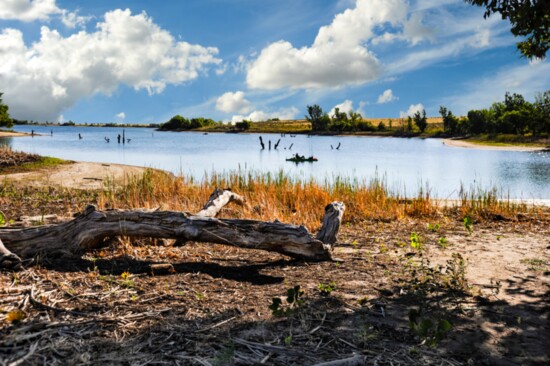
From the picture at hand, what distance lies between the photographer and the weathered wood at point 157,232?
21.1 ft

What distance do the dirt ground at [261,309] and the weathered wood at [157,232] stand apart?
275 millimetres

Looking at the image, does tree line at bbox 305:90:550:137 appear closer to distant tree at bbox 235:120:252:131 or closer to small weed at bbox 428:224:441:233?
distant tree at bbox 235:120:252:131

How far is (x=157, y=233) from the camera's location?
6.55 m

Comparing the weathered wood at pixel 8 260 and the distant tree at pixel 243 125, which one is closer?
the weathered wood at pixel 8 260

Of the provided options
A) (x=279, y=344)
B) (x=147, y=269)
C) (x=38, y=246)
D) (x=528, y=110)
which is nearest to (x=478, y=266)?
(x=279, y=344)

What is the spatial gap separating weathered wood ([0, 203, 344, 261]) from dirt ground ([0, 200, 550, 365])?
0.27 metres

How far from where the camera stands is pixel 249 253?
7.45 metres

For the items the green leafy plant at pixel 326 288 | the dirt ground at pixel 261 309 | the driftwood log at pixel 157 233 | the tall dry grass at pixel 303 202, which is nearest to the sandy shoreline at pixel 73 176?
the tall dry grass at pixel 303 202

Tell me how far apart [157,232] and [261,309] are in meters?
2.44

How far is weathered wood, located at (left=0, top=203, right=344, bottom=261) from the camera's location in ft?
21.1

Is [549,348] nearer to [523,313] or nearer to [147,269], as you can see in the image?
[523,313]

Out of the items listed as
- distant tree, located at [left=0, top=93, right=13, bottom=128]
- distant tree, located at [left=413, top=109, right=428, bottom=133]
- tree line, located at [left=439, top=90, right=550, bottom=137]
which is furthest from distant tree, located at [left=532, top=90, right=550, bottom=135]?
distant tree, located at [left=0, top=93, right=13, bottom=128]

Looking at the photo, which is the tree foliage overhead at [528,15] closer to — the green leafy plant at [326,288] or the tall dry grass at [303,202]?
the tall dry grass at [303,202]

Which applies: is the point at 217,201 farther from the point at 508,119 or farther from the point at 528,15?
the point at 508,119
